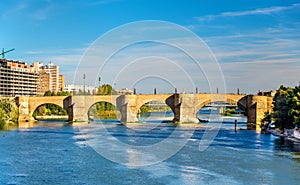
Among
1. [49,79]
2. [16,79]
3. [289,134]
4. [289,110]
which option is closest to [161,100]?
[289,134]

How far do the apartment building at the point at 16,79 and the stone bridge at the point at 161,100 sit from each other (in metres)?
47.6

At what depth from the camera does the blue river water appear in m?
20.3

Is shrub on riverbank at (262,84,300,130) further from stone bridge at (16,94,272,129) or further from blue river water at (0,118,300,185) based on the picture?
stone bridge at (16,94,272,129)

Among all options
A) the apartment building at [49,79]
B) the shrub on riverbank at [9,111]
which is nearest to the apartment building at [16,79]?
the apartment building at [49,79]

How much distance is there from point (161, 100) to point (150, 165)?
3350cm

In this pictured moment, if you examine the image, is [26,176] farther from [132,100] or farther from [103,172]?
[132,100]

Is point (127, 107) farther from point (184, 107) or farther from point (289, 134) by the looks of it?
point (289, 134)

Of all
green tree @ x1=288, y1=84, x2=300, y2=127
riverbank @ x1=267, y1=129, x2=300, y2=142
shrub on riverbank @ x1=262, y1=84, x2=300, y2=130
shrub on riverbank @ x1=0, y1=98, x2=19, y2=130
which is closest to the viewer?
green tree @ x1=288, y1=84, x2=300, y2=127

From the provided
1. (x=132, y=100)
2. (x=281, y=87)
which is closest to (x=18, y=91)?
(x=132, y=100)

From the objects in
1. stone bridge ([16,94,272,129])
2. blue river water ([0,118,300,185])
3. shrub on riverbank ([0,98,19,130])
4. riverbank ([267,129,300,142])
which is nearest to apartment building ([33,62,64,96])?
stone bridge ([16,94,272,129])

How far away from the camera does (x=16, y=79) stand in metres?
108

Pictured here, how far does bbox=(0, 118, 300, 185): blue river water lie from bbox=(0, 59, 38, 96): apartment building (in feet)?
242

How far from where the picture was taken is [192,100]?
2180 inches

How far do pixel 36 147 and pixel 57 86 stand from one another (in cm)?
11045
